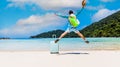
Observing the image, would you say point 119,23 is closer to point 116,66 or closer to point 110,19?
point 110,19

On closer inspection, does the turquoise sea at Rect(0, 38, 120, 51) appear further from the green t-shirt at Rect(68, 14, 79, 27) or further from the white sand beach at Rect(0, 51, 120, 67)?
the white sand beach at Rect(0, 51, 120, 67)

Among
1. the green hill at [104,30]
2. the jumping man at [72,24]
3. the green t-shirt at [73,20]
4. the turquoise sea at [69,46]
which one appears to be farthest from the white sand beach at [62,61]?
the green hill at [104,30]

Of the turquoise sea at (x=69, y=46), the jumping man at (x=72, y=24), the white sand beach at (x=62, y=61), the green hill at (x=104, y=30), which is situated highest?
the green hill at (x=104, y=30)

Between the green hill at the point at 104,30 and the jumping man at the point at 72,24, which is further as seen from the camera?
the green hill at the point at 104,30

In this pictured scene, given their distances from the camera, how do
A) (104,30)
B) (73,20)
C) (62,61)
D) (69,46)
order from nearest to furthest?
(62,61), (73,20), (69,46), (104,30)

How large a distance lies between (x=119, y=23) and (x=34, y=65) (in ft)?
336

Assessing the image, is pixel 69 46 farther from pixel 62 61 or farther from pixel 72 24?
pixel 62 61

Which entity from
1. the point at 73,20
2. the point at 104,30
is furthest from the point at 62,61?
the point at 104,30

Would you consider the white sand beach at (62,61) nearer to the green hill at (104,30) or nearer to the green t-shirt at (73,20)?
the green t-shirt at (73,20)

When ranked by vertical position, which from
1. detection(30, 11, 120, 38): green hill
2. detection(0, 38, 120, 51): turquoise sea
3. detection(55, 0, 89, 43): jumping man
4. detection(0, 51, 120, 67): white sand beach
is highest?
detection(30, 11, 120, 38): green hill

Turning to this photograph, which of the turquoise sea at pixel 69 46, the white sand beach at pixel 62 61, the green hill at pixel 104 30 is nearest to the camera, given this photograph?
the white sand beach at pixel 62 61

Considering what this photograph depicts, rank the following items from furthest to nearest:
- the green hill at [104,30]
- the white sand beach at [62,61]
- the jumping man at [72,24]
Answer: the green hill at [104,30]
the jumping man at [72,24]
the white sand beach at [62,61]

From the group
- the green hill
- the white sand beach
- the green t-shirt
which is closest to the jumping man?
the green t-shirt

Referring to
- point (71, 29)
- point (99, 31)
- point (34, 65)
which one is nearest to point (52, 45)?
point (71, 29)
